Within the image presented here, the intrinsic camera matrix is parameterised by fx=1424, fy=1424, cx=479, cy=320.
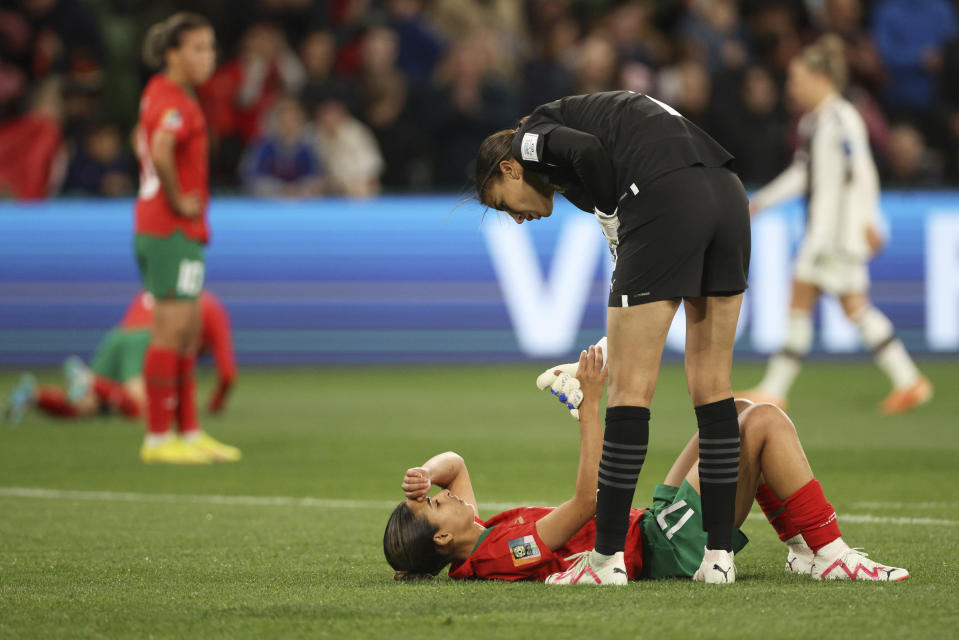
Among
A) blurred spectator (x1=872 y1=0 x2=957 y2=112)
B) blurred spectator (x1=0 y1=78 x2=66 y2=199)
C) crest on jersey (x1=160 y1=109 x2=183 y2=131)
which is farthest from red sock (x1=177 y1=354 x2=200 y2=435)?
blurred spectator (x1=872 y1=0 x2=957 y2=112)

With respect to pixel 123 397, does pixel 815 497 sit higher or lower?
higher

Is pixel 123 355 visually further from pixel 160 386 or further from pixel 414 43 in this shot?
pixel 414 43

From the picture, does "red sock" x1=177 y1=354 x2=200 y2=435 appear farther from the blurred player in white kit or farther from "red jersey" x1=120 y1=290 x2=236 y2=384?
the blurred player in white kit

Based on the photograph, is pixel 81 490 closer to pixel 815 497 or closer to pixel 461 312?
pixel 815 497

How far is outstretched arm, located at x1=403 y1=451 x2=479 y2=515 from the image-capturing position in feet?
14.8

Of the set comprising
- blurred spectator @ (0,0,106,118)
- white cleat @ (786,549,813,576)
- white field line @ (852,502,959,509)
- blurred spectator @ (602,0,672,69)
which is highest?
blurred spectator @ (602,0,672,69)

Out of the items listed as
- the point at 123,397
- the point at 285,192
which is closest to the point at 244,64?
the point at 285,192

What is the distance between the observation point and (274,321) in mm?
13570

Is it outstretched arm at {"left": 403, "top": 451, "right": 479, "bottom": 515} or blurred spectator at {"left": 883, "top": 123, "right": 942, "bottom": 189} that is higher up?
blurred spectator at {"left": 883, "top": 123, "right": 942, "bottom": 189}

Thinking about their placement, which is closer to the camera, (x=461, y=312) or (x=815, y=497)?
(x=815, y=497)

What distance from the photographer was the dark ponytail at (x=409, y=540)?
4.58 m

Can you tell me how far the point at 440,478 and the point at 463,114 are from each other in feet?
34.8

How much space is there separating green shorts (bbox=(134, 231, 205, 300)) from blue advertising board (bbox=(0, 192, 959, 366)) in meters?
4.99

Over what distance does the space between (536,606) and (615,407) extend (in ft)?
2.27
